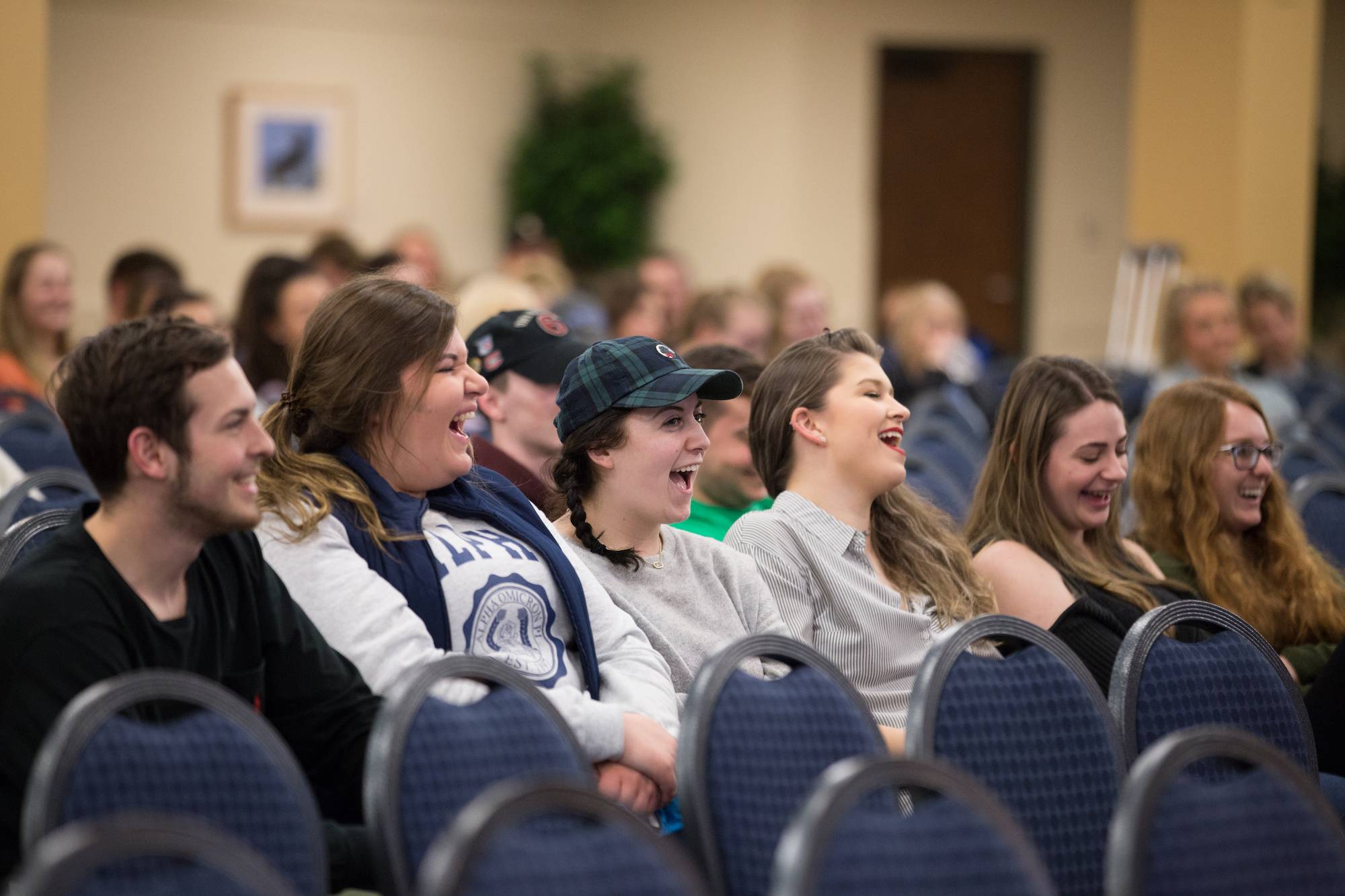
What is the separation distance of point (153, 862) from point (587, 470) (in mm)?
1361

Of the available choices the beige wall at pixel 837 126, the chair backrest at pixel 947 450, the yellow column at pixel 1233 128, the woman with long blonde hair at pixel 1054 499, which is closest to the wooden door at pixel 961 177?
the beige wall at pixel 837 126

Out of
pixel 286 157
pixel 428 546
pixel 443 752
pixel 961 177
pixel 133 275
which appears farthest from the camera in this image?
pixel 961 177

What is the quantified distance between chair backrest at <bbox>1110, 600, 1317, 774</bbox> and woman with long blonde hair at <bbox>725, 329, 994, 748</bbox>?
1.41 feet

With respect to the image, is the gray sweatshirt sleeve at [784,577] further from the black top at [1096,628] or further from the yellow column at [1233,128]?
the yellow column at [1233,128]

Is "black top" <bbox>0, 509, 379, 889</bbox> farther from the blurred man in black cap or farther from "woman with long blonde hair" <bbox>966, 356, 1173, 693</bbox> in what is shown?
"woman with long blonde hair" <bbox>966, 356, 1173, 693</bbox>

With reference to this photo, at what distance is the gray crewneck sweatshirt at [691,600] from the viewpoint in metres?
2.63

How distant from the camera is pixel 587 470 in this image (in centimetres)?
270

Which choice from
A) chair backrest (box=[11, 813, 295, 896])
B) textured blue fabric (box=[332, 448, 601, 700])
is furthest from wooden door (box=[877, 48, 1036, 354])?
chair backrest (box=[11, 813, 295, 896])

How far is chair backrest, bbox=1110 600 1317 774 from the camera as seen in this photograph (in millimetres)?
2408

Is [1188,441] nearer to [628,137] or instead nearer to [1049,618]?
[1049,618]

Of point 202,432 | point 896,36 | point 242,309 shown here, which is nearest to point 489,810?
point 202,432

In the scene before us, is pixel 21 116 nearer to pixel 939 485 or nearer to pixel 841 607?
pixel 939 485

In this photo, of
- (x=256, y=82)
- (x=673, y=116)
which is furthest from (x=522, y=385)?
(x=673, y=116)

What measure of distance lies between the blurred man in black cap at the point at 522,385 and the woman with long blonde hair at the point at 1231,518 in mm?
1379
